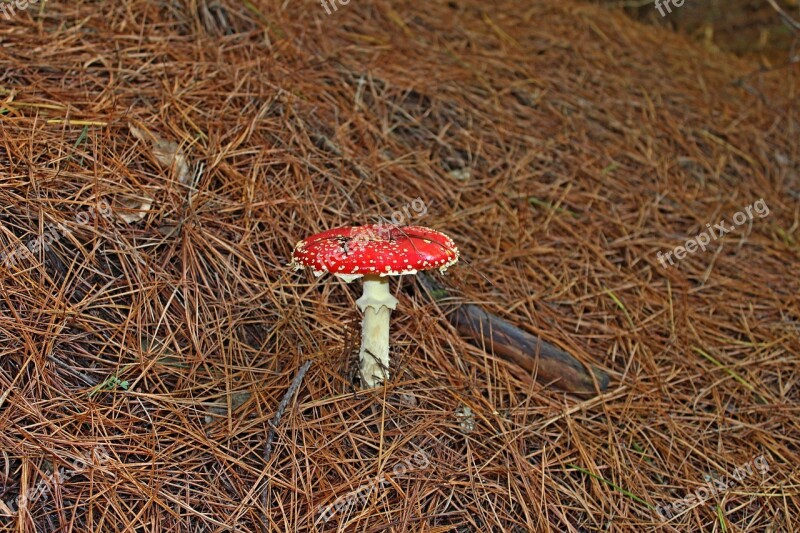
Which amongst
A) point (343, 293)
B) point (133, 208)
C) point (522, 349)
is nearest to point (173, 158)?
point (133, 208)

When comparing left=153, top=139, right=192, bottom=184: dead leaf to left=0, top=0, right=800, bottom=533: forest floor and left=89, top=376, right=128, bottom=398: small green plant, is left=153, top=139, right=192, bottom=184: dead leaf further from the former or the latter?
left=89, top=376, right=128, bottom=398: small green plant

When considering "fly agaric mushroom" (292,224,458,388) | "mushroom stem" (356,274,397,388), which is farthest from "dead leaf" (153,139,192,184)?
"mushroom stem" (356,274,397,388)

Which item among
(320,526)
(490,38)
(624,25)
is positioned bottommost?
(320,526)

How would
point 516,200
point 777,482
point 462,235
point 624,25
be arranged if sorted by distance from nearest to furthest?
point 777,482, point 462,235, point 516,200, point 624,25

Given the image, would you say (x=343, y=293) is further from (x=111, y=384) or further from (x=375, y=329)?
(x=111, y=384)

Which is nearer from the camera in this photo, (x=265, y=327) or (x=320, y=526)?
(x=320, y=526)

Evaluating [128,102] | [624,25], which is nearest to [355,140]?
[128,102]

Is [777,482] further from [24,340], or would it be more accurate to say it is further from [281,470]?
[24,340]
